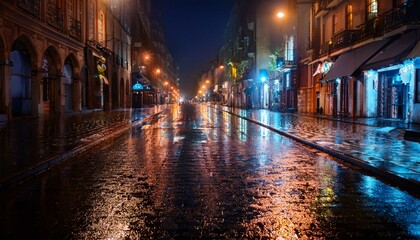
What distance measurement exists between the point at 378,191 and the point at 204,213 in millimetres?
3238

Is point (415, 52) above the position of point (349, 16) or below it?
below

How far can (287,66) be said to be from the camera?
147 ft

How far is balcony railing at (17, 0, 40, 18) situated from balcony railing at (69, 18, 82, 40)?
663 cm

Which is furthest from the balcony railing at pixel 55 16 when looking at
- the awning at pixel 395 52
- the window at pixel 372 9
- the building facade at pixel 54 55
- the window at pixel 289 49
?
the window at pixel 289 49

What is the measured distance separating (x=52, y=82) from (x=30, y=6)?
7.72 meters

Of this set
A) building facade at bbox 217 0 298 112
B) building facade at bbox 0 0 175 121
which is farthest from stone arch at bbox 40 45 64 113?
building facade at bbox 217 0 298 112

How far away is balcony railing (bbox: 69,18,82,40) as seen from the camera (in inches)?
1314

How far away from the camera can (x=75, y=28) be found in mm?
34156

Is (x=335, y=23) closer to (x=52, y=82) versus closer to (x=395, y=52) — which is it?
(x=395, y=52)

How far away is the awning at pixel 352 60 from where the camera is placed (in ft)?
87.8

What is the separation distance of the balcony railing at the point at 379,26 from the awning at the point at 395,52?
2.55 feet

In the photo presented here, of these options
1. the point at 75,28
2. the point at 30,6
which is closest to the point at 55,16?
the point at 75,28

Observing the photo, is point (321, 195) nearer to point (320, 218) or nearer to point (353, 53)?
point (320, 218)

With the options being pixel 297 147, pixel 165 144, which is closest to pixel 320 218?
pixel 297 147
